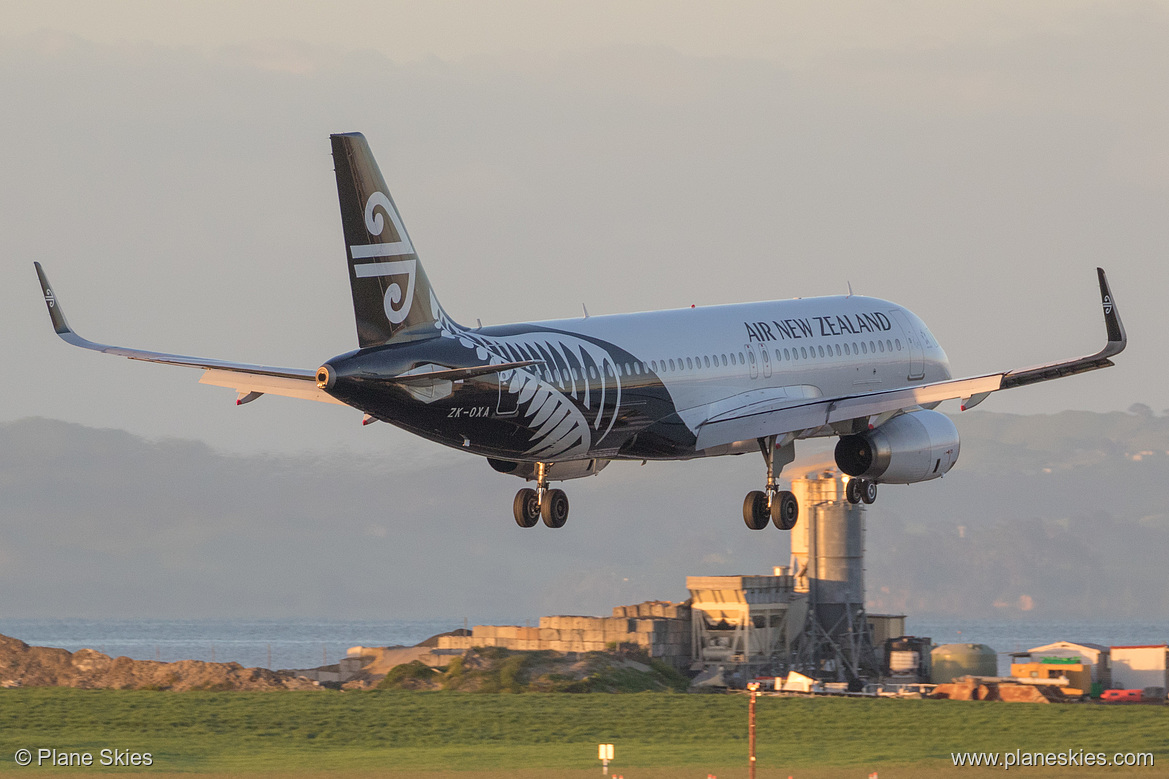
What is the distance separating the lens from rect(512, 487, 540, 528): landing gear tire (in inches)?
1854

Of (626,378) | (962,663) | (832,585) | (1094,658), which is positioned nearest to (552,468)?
(626,378)

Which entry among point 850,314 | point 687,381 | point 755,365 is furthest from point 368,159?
point 850,314

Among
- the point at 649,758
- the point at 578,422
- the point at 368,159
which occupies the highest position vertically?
the point at 368,159

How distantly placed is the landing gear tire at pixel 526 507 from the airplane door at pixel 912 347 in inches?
627

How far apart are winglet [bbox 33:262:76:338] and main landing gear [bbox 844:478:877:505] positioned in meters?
22.9

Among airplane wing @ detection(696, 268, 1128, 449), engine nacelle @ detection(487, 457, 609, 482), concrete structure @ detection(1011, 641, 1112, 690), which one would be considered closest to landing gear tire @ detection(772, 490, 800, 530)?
airplane wing @ detection(696, 268, 1128, 449)

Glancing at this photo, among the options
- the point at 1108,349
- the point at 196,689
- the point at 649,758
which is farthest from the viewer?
the point at 196,689

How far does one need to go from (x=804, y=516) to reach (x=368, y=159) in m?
139

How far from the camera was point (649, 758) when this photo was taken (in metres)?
79.8

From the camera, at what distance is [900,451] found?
51.2 metres

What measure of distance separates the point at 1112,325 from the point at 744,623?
12408 cm

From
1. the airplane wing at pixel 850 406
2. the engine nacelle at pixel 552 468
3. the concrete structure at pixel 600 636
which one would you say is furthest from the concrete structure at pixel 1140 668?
the engine nacelle at pixel 552 468

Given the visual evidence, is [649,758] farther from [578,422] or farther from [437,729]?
[578,422]

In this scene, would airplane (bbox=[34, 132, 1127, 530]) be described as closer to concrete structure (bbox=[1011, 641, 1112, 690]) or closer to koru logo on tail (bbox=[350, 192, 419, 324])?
koru logo on tail (bbox=[350, 192, 419, 324])
